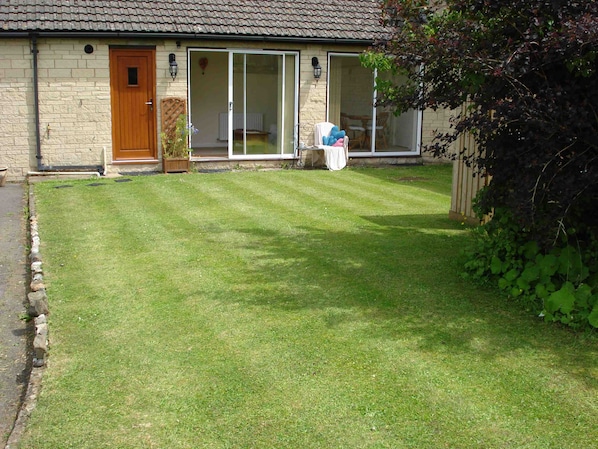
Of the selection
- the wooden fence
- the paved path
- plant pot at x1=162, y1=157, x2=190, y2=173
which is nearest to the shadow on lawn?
the wooden fence

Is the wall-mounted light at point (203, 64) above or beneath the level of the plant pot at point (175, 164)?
above

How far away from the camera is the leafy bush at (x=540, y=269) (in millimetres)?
5859

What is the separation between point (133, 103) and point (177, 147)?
137cm

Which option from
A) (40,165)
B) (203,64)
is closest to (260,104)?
(203,64)

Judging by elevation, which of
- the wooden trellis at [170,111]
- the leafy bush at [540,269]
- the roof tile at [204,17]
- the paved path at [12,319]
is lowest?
the paved path at [12,319]

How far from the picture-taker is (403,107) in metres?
6.84

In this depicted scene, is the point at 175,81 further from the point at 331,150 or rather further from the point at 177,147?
the point at 331,150

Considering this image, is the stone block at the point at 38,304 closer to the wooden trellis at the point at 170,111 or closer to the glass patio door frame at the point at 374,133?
the wooden trellis at the point at 170,111

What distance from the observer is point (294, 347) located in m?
5.40

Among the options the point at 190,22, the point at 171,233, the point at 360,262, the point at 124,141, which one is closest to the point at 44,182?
the point at 124,141

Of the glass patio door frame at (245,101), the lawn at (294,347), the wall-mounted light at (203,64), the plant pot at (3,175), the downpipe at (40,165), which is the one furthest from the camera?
the wall-mounted light at (203,64)

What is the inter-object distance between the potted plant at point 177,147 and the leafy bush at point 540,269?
981cm

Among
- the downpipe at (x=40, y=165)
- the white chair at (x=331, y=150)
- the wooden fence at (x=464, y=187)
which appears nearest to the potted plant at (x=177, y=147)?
the downpipe at (x=40, y=165)

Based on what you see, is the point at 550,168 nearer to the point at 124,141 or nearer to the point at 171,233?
the point at 171,233
